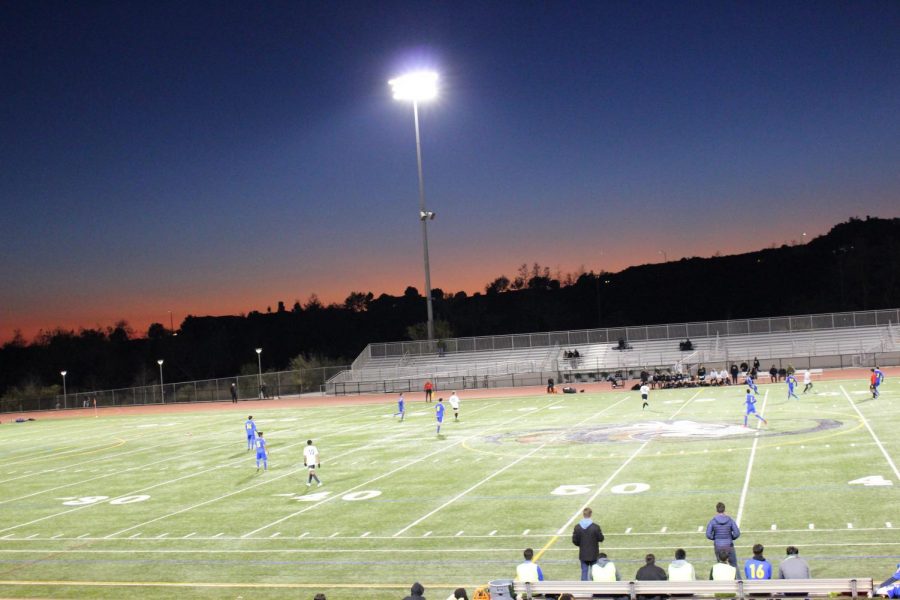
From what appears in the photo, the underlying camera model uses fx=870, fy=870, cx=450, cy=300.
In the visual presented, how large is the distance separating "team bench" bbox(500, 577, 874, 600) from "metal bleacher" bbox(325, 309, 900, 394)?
48370 millimetres

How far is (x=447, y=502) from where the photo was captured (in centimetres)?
2159

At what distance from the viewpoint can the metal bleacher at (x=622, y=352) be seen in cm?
6075

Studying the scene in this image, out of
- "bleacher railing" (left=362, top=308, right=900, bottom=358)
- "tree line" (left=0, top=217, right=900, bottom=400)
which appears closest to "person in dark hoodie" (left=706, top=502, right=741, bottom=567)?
"bleacher railing" (left=362, top=308, right=900, bottom=358)

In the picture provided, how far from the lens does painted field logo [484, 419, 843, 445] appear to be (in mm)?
29062

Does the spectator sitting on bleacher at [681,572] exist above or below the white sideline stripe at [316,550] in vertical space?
above

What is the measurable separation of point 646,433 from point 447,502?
38.7 ft

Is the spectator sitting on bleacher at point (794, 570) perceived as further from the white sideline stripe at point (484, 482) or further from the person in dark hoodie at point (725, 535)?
the white sideline stripe at point (484, 482)

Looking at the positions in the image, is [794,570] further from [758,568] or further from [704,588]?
[704,588]

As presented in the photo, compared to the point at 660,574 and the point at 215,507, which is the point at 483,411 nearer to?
the point at 215,507

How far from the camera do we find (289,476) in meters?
27.3

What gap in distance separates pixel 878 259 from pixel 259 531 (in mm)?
108892

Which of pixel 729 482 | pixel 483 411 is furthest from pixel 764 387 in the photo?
→ pixel 729 482

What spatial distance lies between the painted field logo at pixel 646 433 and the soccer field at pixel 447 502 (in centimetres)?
11

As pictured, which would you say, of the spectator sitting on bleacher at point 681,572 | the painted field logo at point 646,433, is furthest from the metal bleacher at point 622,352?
the spectator sitting on bleacher at point 681,572
